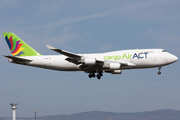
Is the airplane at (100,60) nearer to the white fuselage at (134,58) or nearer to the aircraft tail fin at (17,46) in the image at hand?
the white fuselage at (134,58)

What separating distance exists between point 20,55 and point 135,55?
21.4 m

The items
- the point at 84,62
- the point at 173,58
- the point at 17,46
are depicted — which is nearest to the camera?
the point at 84,62

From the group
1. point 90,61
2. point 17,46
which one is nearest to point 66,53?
point 90,61

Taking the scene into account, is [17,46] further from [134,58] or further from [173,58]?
[173,58]

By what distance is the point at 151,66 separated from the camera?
1714 inches

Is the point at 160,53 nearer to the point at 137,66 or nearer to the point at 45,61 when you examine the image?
the point at 137,66

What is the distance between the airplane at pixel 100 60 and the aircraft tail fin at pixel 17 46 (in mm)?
975

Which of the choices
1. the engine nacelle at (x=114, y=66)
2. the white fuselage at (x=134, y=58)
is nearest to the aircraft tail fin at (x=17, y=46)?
the white fuselage at (x=134, y=58)

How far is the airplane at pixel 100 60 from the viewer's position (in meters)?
43.1

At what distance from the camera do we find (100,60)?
144 ft

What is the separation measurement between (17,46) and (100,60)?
17435mm

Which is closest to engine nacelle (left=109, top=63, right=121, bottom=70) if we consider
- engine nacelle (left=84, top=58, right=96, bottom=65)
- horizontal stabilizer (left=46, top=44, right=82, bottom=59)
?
engine nacelle (left=84, top=58, right=96, bottom=65)

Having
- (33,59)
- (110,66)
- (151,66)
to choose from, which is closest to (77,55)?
(110,66)

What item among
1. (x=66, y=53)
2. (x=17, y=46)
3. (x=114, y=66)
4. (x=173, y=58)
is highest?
(x=17, y=46)
